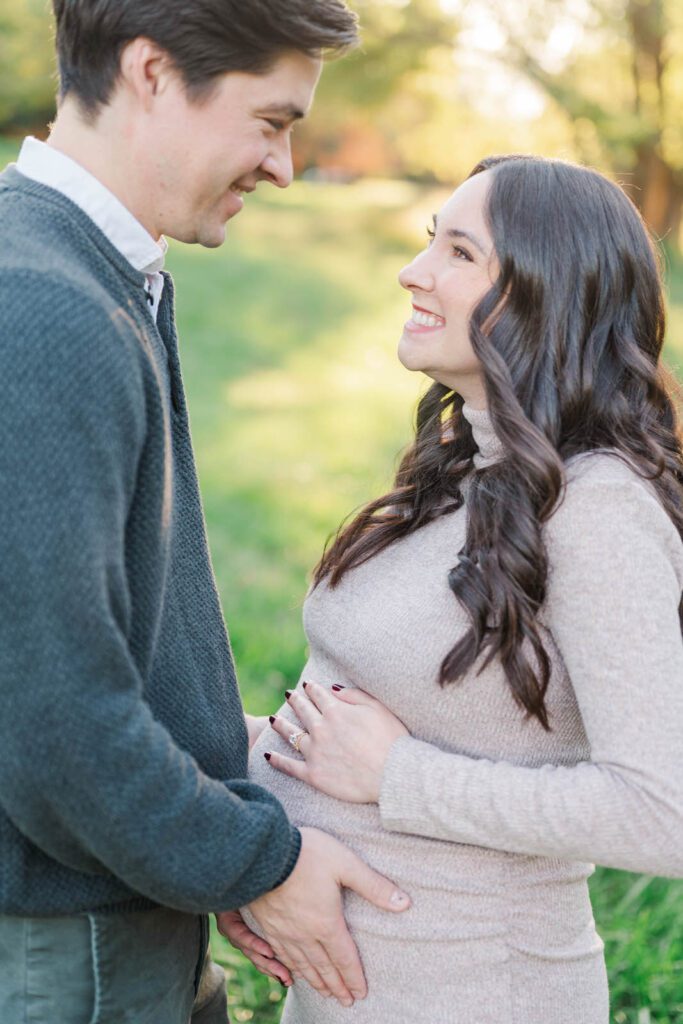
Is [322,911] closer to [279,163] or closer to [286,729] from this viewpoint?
[286,729]

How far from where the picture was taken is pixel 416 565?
2107 millimetres

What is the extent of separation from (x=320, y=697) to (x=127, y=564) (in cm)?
64

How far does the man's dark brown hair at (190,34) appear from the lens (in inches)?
63.4

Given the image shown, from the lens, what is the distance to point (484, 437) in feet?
7.39

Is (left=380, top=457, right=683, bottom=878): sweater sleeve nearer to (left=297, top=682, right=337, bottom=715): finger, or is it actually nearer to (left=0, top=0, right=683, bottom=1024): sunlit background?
(left=297, top=682, right=337, bottom=715): finger

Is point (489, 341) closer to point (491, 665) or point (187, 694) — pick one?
point (491, 665)

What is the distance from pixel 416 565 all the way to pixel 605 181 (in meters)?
0.83

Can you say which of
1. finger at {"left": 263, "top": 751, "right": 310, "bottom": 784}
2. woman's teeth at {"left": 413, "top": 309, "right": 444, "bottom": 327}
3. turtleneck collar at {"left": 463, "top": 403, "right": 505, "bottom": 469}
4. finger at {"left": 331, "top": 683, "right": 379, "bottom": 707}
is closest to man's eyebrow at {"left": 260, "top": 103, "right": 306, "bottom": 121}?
woman's teeth at {"left": 413, "top": 309, "right": 444, "bottom": 327}

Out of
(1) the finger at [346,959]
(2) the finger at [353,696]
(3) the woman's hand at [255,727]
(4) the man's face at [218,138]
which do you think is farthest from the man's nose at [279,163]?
(1) the finger at [346,959]

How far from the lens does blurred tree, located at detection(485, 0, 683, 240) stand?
21.5 m

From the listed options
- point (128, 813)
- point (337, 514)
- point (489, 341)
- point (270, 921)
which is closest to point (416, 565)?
point (489, 341)

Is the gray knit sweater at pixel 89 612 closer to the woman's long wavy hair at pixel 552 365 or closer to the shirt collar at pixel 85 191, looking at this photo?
the shirt collar at pixel 85 191

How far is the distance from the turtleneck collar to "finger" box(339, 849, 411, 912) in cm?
79

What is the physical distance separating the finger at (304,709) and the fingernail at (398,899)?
0.33 metres
